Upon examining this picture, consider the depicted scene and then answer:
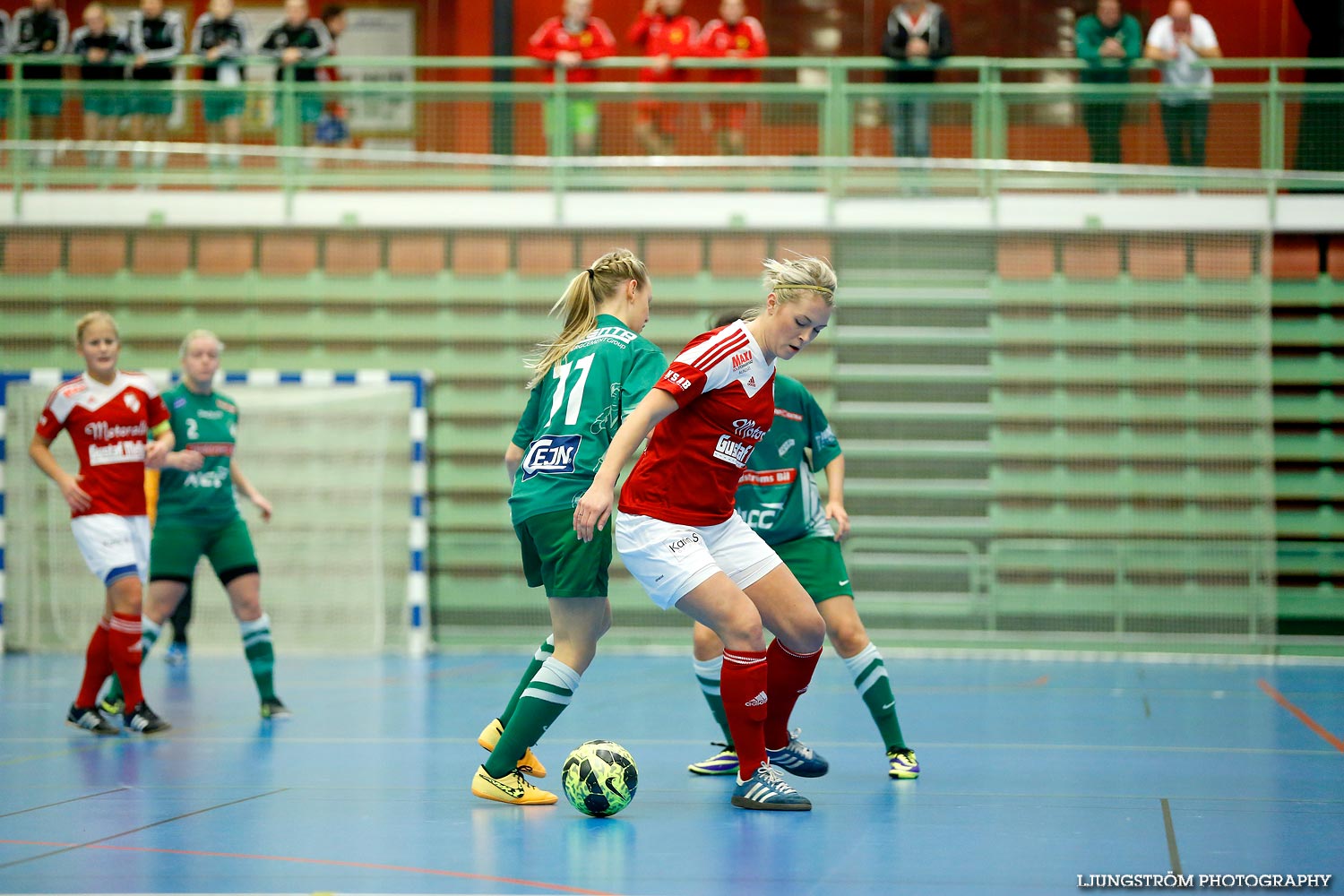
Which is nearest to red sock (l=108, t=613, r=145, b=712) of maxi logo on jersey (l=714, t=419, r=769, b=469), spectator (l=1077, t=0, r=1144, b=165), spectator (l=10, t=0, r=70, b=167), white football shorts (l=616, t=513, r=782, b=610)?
white football shorts (l=616, t=513, r=782, b=610)

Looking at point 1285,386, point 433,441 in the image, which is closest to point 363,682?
point 433,441

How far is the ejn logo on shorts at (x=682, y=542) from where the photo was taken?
4.98 m

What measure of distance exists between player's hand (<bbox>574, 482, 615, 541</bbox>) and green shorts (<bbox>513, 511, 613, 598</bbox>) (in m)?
0.39

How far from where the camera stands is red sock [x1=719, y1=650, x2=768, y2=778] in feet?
16.7

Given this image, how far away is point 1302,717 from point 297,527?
8561mm

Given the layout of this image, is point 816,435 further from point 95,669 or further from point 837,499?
point 95,669

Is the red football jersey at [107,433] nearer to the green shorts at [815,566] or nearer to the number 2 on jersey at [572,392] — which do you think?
the number 2 on jersey at [572,392]

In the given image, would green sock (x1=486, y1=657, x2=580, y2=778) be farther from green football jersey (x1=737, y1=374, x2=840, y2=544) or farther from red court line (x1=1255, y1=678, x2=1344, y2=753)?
red court line (x1=1255, y1=678, x2=1344, y2=753)

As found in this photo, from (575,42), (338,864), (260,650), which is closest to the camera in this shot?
(338,864)

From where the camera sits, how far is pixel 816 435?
6547 mm

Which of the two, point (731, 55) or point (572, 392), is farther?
point (731, 55)

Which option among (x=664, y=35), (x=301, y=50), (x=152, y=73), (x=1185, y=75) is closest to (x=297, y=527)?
(x=152, y=73)

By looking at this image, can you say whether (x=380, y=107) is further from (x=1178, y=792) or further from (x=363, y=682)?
(x=1178, y=792)

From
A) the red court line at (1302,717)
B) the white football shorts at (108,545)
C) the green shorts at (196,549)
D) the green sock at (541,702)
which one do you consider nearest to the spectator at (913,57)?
the red court line at (1302,717)
